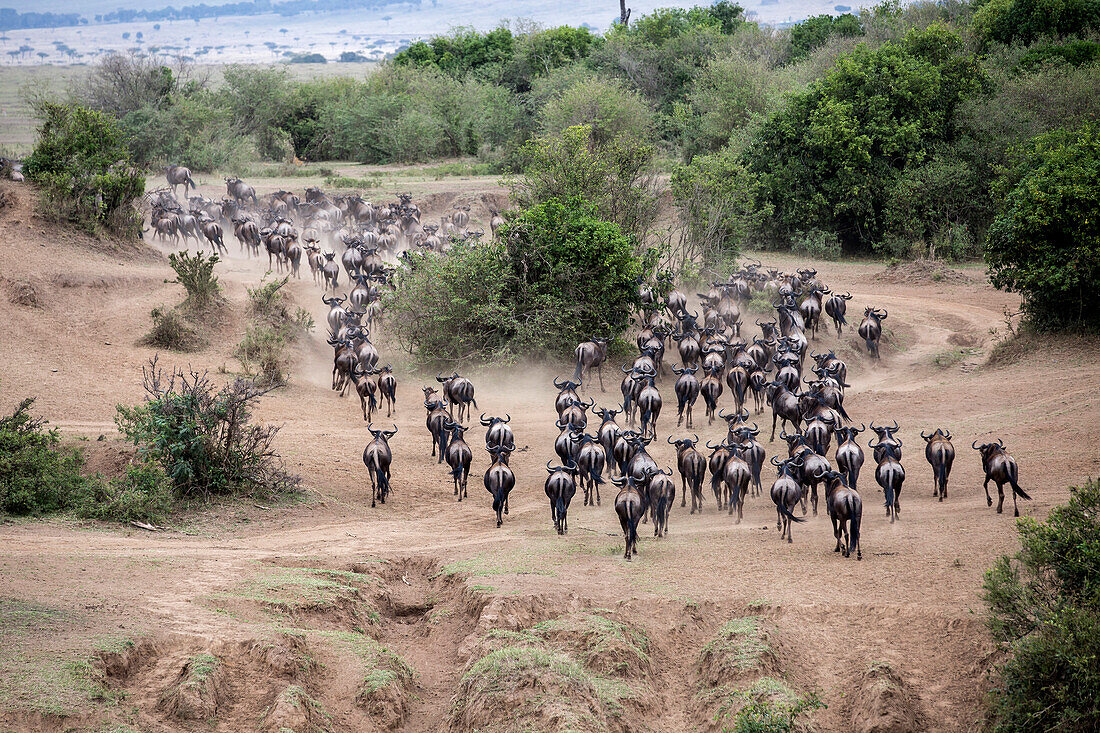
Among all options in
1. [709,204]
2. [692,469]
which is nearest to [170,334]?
[692,469]

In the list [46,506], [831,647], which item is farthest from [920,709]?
[46,506]

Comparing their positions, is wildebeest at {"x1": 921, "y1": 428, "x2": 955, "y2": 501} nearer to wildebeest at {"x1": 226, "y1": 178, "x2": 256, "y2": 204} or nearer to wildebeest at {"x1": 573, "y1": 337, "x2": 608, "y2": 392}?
wildebeest at {"x1": 573, "y1": 337, "x2": 608, "y2": 392}

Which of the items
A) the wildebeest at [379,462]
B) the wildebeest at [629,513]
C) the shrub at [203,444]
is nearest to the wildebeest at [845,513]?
the wildebeest at [629,513]

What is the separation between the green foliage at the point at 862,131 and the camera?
3394 centimetres

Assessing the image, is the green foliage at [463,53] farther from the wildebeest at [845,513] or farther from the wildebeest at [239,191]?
the wildebeest at [845,513]

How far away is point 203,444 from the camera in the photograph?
13625 mm

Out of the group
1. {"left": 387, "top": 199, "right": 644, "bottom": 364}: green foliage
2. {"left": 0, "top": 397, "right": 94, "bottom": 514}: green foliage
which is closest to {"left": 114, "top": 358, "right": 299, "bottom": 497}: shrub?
{"left": 0, "top": 397, "right": 94, "bottom": 514}: green foliage

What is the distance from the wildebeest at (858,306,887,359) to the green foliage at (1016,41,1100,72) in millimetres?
17186

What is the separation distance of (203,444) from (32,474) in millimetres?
2221

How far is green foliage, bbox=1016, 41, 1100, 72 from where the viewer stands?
34.4m

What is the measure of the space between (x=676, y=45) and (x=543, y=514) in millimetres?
47898

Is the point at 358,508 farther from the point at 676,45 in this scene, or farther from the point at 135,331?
the point at 676,45

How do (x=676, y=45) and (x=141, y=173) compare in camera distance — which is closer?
(x=141, y=173)

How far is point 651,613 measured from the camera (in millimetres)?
9922
